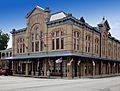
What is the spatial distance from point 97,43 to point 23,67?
17582 mm

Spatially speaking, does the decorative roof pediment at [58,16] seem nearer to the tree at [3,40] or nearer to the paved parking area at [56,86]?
the paved parking area at [56,86]

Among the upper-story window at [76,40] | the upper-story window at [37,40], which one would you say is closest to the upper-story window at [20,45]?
the upper-story window at [37,40]

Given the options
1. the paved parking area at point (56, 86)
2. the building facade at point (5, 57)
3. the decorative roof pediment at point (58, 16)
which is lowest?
the paved parking area at point (56, 86)

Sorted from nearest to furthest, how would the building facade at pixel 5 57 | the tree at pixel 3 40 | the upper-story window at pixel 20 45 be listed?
the upper-story window at pixel 20 45
the building facade at pixel 5 57
the tree at pixel 3 40

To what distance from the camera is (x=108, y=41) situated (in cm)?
6081

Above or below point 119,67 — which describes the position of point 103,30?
above

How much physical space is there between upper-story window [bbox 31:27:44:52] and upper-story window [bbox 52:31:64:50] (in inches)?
138

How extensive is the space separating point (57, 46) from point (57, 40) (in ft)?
3.68

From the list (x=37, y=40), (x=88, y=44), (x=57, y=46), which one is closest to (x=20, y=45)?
(x=37, y=40)

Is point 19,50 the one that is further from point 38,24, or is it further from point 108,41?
point 108,41

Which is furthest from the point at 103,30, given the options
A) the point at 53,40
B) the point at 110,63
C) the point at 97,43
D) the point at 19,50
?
the point at 19,50

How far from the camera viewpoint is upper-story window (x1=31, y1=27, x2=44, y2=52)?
46594mm

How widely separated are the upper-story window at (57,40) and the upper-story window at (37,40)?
11.5 ft

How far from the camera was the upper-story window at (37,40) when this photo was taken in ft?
153
